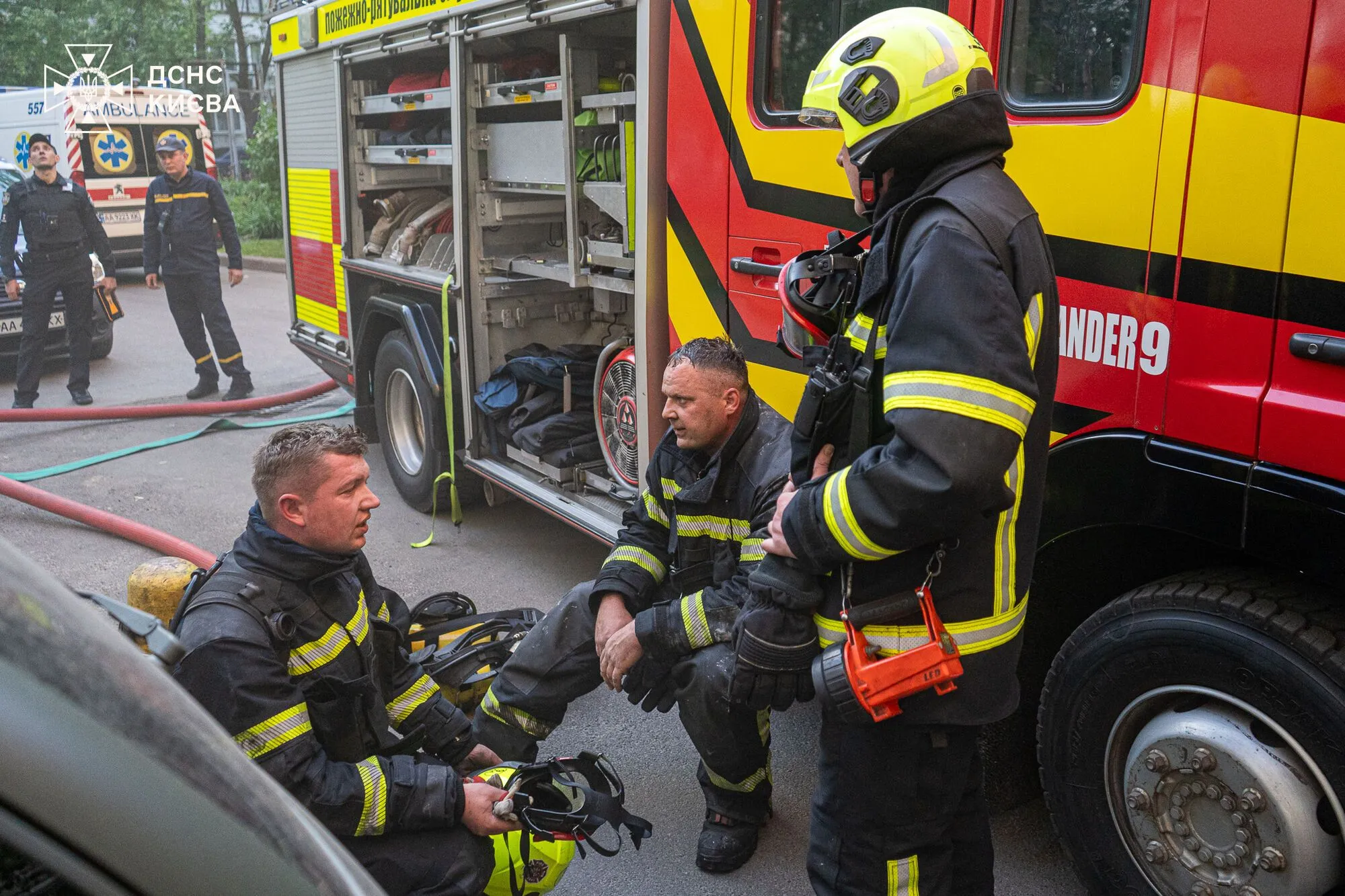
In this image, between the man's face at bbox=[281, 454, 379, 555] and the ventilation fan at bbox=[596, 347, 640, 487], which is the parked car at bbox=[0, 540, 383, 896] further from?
the ventilation fan at bbox=[596, 347, 640, 487]

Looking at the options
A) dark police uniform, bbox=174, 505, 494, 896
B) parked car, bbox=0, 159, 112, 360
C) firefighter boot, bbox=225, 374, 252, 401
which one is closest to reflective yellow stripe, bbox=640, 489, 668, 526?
dark police uniform, bbox=174, 505, 494, 896

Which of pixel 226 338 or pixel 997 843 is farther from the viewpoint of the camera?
pixel 226 338

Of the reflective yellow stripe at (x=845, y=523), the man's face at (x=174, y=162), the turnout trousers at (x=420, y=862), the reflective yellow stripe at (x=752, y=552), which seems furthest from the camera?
the man's face at (x=174, y=162)

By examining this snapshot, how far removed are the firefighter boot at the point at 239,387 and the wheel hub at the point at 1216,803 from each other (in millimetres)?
7392

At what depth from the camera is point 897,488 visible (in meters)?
1.81

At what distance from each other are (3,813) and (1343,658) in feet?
6.70

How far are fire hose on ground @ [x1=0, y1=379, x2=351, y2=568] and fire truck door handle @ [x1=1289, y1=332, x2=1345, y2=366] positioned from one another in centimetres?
376

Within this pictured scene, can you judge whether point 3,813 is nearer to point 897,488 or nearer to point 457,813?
point 897,488

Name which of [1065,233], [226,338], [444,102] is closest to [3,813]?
[1065,233]

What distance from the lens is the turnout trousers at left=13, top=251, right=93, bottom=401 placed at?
8.38m

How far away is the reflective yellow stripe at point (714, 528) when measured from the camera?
118 inches

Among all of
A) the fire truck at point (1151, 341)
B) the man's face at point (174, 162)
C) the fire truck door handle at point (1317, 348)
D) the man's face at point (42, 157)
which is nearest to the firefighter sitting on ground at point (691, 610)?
the fire truck at point (1151, 341)

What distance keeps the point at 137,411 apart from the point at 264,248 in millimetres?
11182

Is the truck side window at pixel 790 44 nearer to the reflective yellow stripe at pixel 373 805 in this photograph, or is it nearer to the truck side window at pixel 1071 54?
the truck side window at pixel 1071 54
